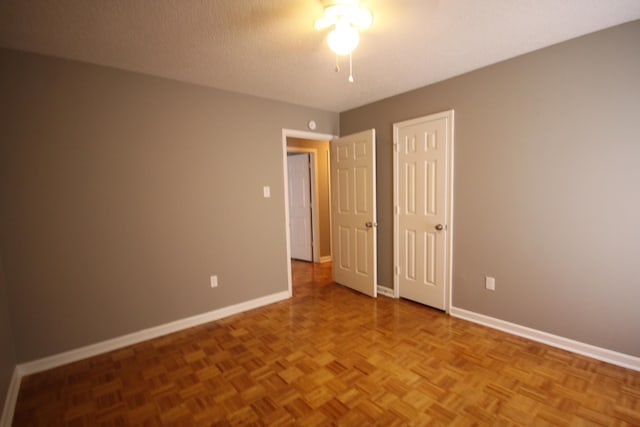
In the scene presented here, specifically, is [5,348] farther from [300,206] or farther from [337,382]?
[300,206]

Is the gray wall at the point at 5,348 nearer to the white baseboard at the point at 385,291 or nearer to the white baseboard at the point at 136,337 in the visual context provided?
the white baseboard at the point at 136,337

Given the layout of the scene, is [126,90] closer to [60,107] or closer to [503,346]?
[60,107]

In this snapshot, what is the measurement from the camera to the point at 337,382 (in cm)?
198

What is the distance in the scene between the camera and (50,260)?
2213 millimetres

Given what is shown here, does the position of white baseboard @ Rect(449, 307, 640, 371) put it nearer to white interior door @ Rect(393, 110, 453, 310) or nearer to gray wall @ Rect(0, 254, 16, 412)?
white interior door @ Rect(393, 110, 453, 310)

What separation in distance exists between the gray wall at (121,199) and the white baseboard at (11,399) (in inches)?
4.9

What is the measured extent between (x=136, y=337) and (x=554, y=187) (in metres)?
3.81

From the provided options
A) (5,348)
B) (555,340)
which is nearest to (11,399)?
(5,348)

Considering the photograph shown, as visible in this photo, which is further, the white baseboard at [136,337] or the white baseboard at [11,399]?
the white baseboard at [136,337]

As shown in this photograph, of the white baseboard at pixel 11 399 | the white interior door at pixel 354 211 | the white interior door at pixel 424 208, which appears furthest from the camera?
the white interior door at pixel 354 211

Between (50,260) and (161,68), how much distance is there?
1792 mm

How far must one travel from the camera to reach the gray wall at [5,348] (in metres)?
1.77

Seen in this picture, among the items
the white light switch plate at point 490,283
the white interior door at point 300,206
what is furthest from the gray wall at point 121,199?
the white light switch plate at point 490,283

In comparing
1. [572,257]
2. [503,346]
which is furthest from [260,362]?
[572,257]
